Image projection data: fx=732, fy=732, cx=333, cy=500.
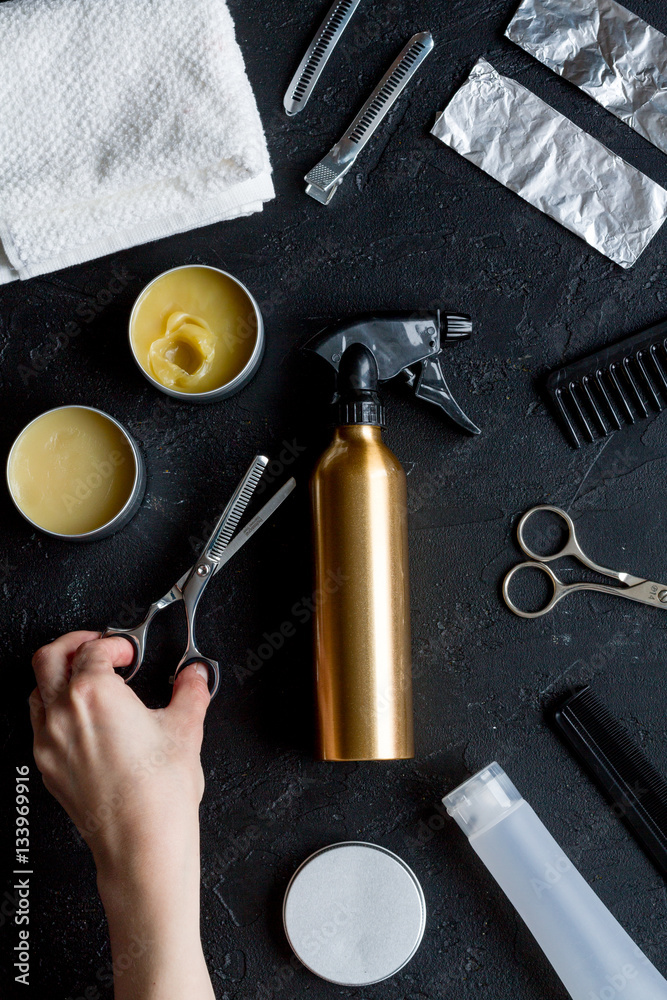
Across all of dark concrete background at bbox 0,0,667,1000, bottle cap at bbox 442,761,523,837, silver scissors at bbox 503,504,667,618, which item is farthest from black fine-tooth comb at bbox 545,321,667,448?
bottle cap at bbox 442,761,523,837

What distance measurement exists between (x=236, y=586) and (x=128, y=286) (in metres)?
0.47

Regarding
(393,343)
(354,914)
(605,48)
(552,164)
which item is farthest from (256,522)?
(605,48)

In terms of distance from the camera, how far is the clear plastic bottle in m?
0.96

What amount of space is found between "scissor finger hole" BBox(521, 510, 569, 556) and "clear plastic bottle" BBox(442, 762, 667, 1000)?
0.31m

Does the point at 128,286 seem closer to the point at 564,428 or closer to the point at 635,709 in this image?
the point at 564,428

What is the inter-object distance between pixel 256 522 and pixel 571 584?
1.50ft

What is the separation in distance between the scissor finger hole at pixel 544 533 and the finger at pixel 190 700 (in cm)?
50

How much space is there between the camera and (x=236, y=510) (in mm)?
981

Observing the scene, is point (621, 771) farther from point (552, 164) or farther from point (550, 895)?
point (552, 164)

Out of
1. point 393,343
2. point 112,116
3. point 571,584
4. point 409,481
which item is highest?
point 112,116

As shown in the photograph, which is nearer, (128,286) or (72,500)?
(72,500)

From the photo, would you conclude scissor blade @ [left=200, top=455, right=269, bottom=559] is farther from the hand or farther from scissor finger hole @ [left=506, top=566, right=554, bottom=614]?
scissor finger hole @ [left=506, top=566, right=554, bottom=614]

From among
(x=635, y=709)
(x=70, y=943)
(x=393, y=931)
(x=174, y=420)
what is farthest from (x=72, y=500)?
(x=635, y=709)

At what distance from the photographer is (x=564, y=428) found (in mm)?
1060
